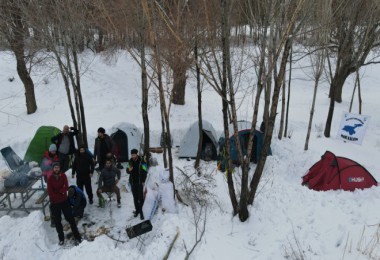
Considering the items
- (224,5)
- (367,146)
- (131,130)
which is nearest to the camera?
(224,5)

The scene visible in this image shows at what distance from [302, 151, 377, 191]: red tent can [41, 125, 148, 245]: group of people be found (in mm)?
4550

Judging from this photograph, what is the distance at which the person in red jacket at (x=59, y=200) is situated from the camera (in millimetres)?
6039

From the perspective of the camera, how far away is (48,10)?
9508mm

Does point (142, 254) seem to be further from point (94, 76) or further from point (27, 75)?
point (94, 76)

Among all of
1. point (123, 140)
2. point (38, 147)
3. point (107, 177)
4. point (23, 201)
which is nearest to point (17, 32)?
point (38, 147)

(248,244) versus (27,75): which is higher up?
(27,75)

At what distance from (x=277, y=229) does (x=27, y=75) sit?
1189cm

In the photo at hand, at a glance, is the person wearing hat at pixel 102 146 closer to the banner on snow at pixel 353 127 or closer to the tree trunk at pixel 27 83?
the tree trunk at pixel 27 83

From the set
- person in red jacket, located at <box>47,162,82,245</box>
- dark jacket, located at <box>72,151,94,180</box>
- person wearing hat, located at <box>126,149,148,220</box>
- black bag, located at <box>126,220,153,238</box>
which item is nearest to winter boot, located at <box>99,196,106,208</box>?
dark jacket, located at <box>72,151,94,180</box>

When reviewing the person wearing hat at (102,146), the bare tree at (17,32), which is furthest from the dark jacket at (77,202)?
the bare tree at (17,32)

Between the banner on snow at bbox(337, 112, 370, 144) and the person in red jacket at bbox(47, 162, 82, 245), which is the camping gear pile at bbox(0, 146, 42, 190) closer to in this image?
the person in red jacket at bbox(47, 162, 82, 245)

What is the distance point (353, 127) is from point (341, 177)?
2.95m

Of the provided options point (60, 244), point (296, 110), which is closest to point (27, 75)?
point (60, 244)

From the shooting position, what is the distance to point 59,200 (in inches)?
241
